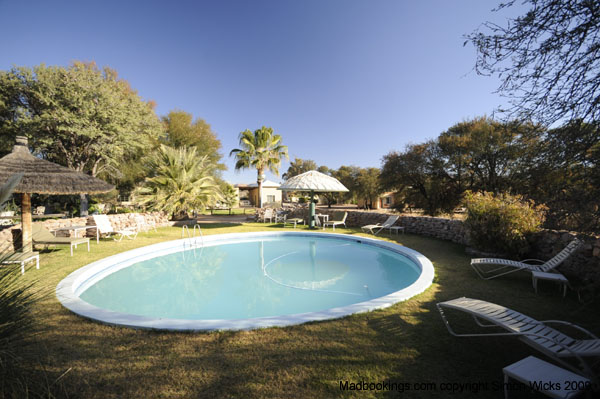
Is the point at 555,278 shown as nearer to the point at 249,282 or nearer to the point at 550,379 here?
the point at 550,379

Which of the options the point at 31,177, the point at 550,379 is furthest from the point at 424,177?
the point at 31,177

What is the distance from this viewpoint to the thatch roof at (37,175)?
634cm

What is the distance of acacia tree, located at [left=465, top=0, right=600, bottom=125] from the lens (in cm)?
258

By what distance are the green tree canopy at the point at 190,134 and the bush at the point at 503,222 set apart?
73.1ft

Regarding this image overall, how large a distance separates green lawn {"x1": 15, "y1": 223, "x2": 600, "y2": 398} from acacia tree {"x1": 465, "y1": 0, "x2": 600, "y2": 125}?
7.24ft

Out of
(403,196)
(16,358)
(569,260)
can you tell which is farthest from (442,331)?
(403,196)

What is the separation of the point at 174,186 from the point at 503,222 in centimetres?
1567

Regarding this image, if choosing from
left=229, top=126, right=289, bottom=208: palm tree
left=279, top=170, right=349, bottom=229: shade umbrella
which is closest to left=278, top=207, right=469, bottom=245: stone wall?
left=279, top=170, right=349, bottom=229: shade umbrella

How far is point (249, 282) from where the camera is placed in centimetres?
613

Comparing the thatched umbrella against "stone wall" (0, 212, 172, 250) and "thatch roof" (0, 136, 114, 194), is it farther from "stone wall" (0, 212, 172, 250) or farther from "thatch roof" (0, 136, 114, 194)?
"stone wall" (0, 212, 172, 250)

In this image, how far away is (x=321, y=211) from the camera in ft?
56.1

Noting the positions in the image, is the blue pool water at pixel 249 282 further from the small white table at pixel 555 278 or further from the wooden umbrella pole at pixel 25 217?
the wooden umbrella pole at pixel 25 217

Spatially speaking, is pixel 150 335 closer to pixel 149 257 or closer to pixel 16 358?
pixel 16 358

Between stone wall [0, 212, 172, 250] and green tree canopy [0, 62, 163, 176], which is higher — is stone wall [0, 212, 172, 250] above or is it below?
below
